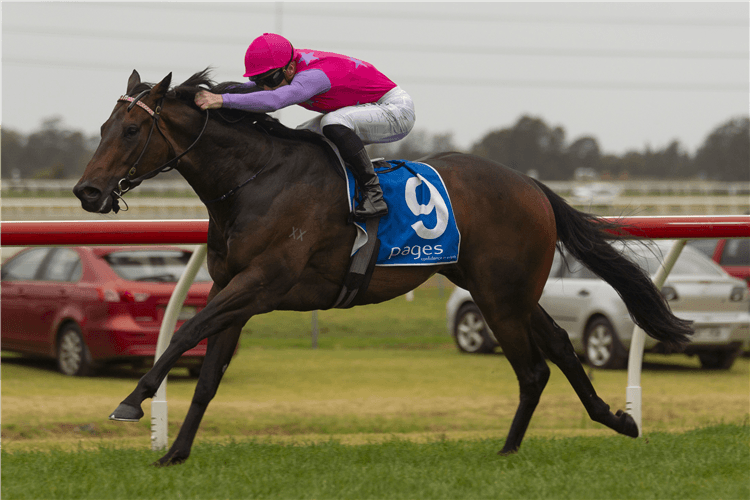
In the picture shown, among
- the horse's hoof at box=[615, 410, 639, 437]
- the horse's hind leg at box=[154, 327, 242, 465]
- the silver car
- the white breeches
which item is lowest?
the silver car

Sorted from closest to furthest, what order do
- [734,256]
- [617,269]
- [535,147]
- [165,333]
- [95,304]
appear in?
[165,333], [617,269], [95,304], [734,256], [535,147]

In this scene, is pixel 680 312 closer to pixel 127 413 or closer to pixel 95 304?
pixel 95 304

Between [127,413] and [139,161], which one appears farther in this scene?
[139,161]

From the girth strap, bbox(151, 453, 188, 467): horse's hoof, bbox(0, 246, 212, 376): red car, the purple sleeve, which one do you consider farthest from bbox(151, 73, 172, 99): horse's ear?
bbox(0, 246, 212, 376): red car

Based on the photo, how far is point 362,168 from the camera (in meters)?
4.21

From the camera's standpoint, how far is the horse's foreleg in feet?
12.6

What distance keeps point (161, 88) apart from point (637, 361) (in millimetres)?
3063

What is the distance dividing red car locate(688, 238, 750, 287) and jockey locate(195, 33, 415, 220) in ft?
27.7

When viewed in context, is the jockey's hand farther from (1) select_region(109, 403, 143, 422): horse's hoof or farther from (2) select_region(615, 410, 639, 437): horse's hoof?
(2) select_region(615, 410, 639, 437): horse's hoof

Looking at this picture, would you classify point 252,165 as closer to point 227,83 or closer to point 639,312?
point 227,83

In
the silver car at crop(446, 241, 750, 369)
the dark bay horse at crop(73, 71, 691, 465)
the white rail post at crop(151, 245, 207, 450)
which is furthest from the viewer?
the silver car at crop(446, 241, 750, 369)

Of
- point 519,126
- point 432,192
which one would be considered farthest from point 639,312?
point 519,126

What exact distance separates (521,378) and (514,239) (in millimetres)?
744

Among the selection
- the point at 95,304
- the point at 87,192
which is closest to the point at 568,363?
the point at 87,192
